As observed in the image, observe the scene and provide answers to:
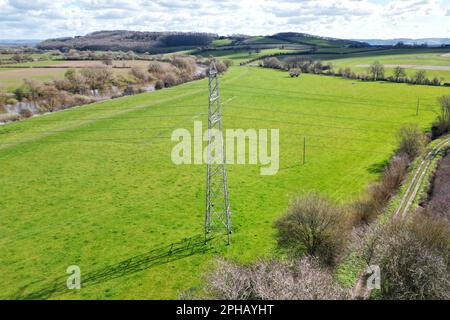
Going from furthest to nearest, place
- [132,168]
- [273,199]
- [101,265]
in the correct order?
[132,168] → [273,199] → [101,265]

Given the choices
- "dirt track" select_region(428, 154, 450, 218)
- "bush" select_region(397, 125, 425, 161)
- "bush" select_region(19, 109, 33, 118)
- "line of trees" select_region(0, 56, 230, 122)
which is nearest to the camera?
"dirt track" select_region(428, 154, 450, 218)

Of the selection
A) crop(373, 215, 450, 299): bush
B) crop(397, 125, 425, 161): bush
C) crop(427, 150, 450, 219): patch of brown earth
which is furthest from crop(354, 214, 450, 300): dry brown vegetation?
crop(397, 125, 425, 161): bush

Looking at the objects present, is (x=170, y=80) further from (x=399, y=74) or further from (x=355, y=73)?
(x=399, y=74)

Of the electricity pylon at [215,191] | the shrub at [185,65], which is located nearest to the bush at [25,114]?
the electricity pylon at [215,191]

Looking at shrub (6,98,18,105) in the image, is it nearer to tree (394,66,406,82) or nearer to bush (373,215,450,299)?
bush (373,215,450,299)

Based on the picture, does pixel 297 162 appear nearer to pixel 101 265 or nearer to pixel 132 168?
pixel 132 168

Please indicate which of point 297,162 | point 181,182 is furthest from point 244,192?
point 297,162
